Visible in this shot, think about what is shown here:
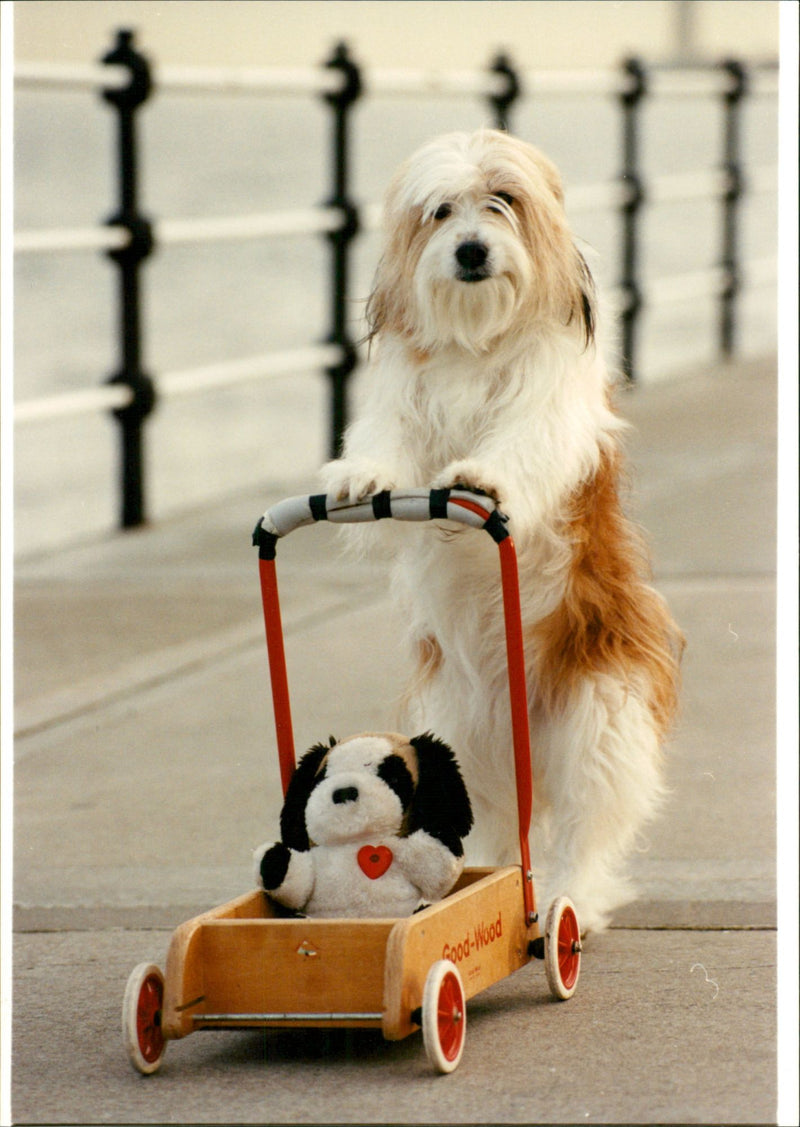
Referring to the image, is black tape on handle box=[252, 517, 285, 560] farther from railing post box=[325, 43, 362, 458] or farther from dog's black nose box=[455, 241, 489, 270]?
railing post box=[325, 43, 362, 458]

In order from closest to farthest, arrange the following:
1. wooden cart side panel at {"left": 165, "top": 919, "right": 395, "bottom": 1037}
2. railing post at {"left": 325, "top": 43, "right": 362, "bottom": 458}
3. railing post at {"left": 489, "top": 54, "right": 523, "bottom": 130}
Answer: wooden cart side panel at {"left": 165, "top": 919, "right": 395, "bottom": 1037} < railing post at {"left": 325, "top": 43, "right": 362, "bottom": 458} < railing post at {"left": 489, "top": 54, "right": 523, "bottom": 130}

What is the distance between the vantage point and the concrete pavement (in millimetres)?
3035

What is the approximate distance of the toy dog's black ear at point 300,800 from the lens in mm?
3379

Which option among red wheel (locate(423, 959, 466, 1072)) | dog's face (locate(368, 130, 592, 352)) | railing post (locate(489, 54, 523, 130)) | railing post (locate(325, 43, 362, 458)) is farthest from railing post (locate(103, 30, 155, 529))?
red wheel (locate(423, 959, 466, 1072))

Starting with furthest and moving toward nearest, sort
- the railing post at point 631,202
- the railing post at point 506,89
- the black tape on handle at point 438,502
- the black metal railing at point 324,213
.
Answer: the railing post at point 631,202 → the railing post at point 506,89 → the black metal railing at point 324,213 → the black tape on handle at point 438,502

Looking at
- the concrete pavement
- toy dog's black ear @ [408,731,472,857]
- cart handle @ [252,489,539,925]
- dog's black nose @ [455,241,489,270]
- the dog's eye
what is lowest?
the concrete pavement

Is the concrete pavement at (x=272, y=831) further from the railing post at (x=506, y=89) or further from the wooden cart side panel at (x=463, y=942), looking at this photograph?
the railing post at (x=506, y=89)

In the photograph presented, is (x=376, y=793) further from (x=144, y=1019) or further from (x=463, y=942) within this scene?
(x=144, y=1019)

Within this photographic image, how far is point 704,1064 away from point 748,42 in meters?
2.37

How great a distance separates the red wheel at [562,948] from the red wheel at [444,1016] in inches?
12.2

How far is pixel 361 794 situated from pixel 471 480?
2.08 ft

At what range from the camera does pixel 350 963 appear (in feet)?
10.1

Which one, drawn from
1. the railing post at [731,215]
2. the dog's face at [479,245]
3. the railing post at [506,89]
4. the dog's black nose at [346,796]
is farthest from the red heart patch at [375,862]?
the railing post at [731,215]

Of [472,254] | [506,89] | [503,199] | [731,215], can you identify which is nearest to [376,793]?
[472,254]
